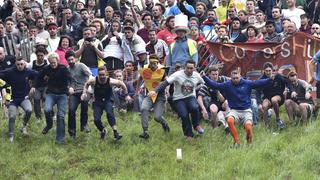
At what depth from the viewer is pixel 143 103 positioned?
15.0 metres

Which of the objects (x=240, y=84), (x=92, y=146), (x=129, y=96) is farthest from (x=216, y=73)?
(x=92, y=146)

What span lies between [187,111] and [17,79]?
3.81 metres

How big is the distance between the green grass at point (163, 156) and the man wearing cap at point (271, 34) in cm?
272

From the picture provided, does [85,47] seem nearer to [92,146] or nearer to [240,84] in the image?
[92,146]

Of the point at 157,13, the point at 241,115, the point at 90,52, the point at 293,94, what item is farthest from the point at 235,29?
the point at 241,115

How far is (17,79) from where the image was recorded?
14.5 meters

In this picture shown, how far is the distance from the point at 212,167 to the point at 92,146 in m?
2.91

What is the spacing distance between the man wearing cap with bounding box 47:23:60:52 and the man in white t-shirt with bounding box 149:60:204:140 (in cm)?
354

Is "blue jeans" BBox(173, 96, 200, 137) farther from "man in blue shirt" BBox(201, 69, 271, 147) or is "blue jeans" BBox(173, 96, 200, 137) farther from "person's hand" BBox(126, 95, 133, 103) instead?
"person's hand" BBox(126, 95, 133, 103)

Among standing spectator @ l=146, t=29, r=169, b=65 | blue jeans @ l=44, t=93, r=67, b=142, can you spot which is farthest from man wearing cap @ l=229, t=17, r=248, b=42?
blue jeans @ l=44, t=93, r=67, b=142

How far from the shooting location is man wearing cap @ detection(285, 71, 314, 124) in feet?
49.3

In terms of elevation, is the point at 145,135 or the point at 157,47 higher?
the point at 157,47

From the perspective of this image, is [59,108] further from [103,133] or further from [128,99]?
[128,99]

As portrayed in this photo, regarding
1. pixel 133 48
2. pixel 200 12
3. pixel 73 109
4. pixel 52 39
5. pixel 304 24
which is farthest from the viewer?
pixel 200 12
